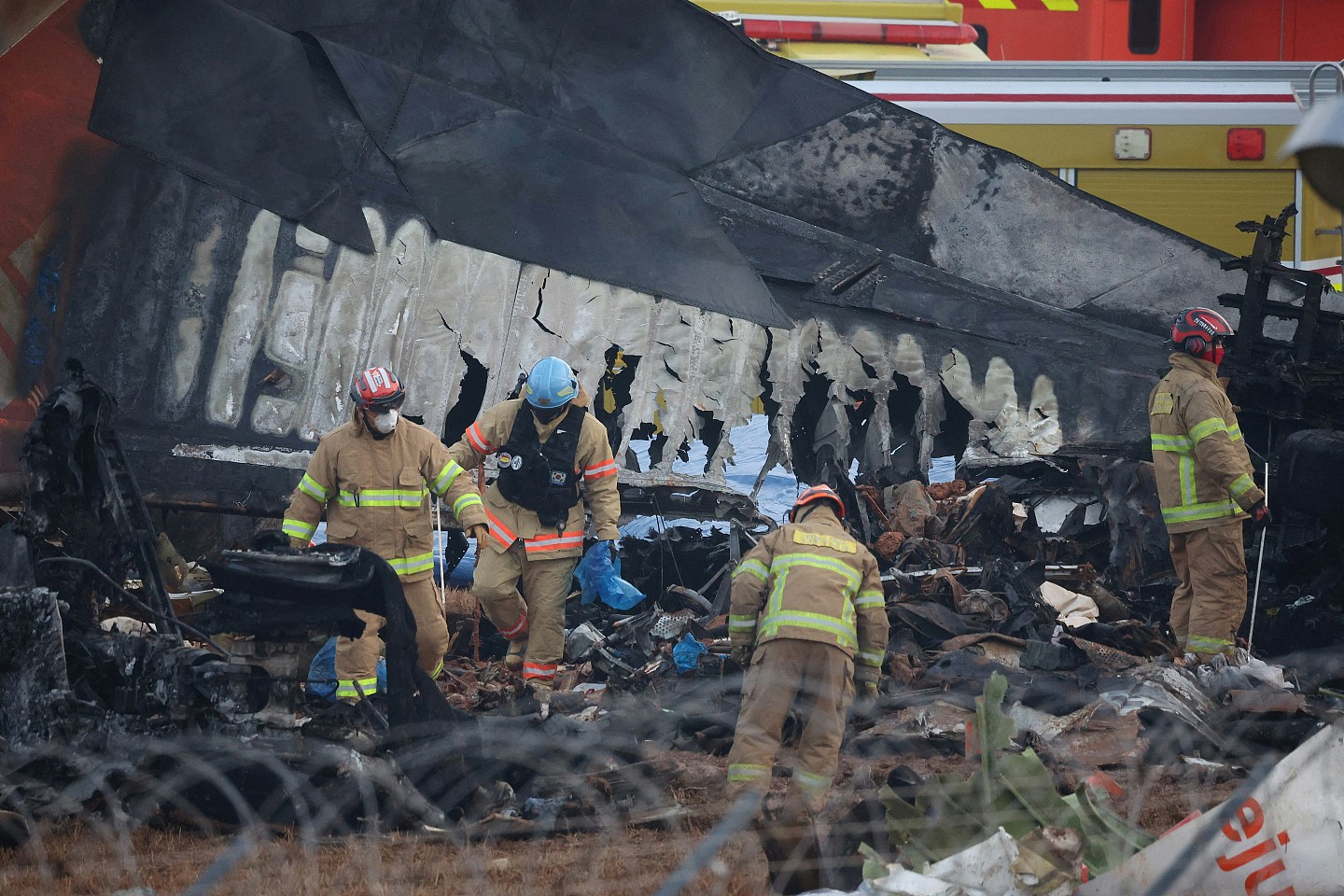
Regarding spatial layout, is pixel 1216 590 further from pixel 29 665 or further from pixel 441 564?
pixel 29 665

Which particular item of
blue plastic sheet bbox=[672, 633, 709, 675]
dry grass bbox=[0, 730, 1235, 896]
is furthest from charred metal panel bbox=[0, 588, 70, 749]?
blue plastic sheet bbox=[672, 633, 709, 675]

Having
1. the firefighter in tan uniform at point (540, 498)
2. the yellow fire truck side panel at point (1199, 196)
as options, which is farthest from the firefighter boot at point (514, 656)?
the yellow fire truck side panel at point (1199, 196)

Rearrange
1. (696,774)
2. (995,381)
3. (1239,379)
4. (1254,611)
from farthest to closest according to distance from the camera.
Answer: (995,381) → (1239,379) → (1254,611) → (696,774)

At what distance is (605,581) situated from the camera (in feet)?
29.3

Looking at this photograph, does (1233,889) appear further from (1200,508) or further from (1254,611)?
(1254,611)

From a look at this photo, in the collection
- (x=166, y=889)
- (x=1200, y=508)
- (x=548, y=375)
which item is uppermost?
(x=548, y=375)

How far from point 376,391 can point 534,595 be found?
1656mm

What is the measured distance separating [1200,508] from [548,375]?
3660 mm

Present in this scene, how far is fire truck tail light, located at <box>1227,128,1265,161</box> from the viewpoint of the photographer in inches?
414

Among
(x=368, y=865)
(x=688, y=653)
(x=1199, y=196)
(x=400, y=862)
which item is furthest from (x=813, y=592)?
(x=1199, y=196)

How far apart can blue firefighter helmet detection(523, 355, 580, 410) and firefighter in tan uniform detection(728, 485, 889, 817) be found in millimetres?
2321

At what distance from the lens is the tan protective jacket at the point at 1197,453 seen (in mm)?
7301

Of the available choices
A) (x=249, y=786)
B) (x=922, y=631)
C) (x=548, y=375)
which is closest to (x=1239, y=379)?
(x=922, y=631)

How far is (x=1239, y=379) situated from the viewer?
8.51m
